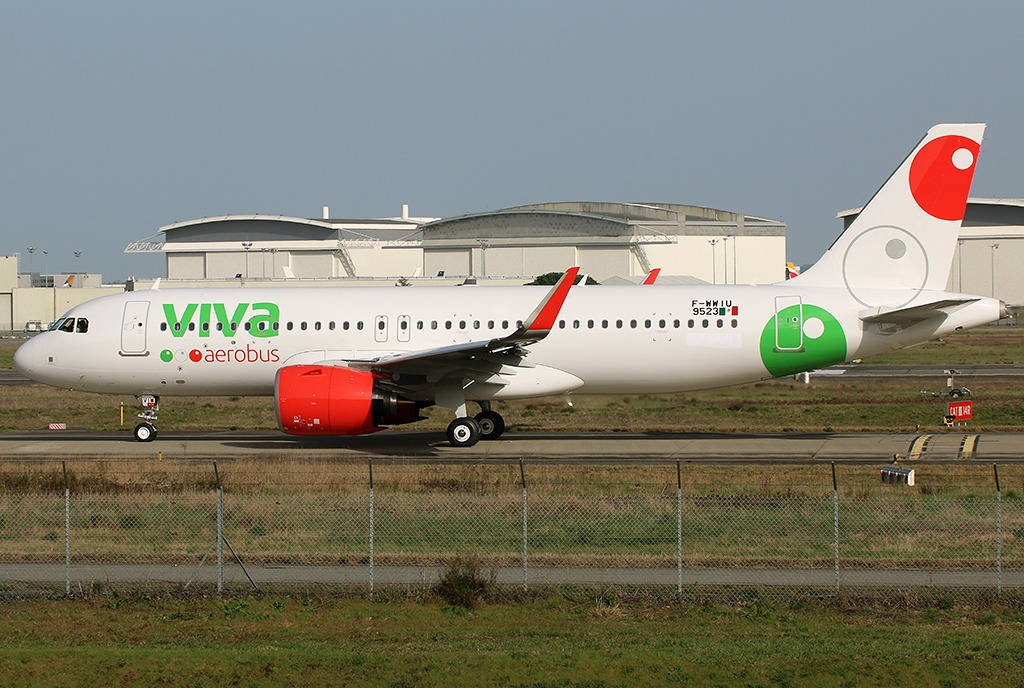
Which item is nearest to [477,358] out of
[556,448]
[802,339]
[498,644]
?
[556,448]

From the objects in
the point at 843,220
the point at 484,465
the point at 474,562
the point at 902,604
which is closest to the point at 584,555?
the point at 474,562

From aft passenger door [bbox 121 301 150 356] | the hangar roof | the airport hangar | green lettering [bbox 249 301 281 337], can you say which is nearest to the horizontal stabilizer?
green lettering [bbox 249 301 281 337]

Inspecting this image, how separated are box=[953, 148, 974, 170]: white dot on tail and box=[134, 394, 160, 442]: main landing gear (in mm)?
22349

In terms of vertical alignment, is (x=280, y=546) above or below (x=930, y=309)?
below

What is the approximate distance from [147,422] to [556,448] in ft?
37.8

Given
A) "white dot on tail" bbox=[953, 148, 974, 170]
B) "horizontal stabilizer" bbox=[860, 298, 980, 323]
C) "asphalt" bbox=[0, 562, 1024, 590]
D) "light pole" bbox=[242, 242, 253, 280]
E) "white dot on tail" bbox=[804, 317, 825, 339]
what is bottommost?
"asphalt" bbox=[0, 562, 1024, 590]

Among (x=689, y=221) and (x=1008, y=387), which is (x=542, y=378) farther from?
(x=689, y=221)

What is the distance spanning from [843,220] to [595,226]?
1749 inches

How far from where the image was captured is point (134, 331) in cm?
3200

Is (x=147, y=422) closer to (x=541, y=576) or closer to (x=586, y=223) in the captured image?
(x=541, y=576)

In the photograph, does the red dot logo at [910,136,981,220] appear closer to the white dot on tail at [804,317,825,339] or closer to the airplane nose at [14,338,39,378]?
the white dot on tail at [804,317,825,339]

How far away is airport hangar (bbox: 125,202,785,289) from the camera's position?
4461 inches

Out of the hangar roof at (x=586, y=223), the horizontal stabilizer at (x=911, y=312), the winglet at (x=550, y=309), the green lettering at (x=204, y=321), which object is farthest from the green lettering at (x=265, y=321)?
the hangar roof at (x=586, y=223)

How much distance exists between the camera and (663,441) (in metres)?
31.3
